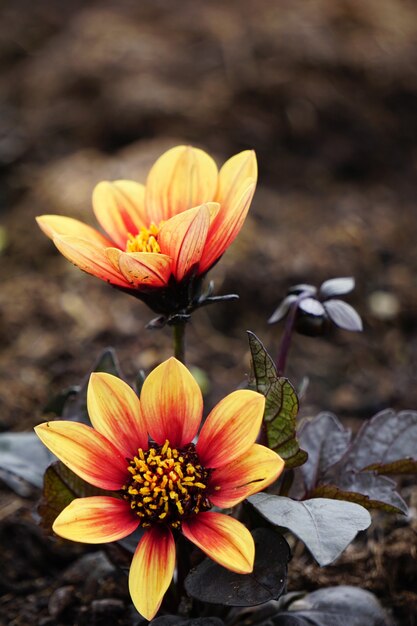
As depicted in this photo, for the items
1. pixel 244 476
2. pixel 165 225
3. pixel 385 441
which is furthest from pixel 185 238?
pixel 385 441

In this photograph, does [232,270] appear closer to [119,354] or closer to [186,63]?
[119,354]

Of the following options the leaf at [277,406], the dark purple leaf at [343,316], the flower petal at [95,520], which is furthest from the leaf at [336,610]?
the dark purple leaf at [343,316]

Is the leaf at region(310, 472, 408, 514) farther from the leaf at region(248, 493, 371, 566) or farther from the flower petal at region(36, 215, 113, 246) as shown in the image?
the flower petal at region(36, 215, 113, 246)

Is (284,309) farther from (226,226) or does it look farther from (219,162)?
(219,162)

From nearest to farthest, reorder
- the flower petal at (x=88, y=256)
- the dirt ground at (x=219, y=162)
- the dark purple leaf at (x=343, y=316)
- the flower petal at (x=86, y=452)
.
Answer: the flower petal at (x=86, y=452) → the flower petal at (x=88, y=256) → the dark purple leaf at (x=343, y=316) → the dirt ground at (x=219, y=162)

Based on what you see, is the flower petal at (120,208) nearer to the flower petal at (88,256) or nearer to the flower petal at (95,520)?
the flower petal at (88,256)

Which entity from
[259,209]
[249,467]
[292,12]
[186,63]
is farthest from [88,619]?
[292,12]
